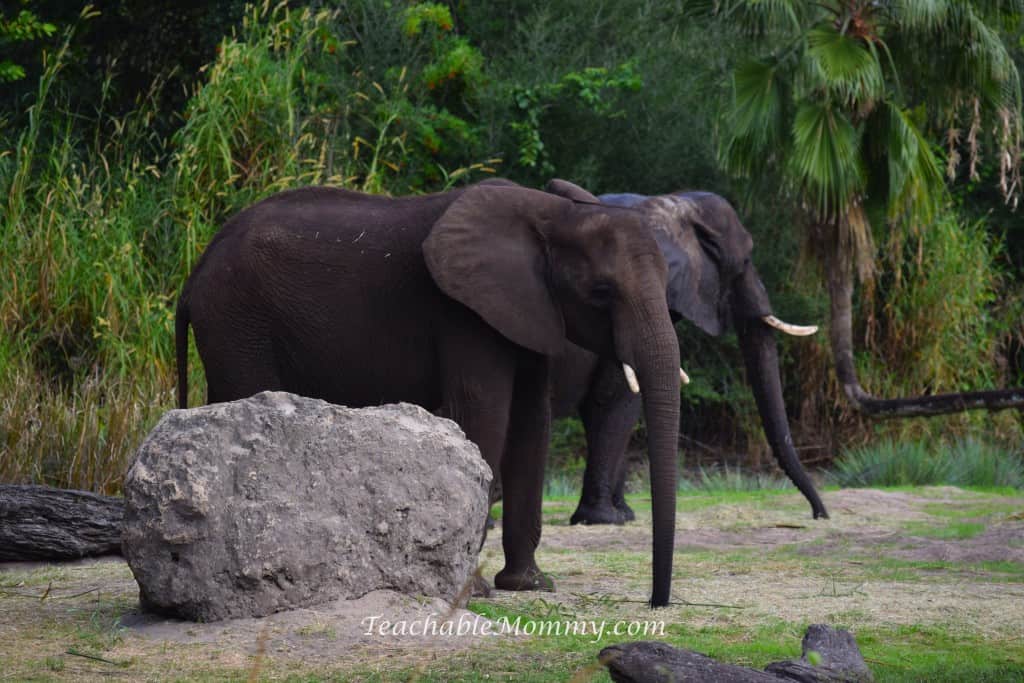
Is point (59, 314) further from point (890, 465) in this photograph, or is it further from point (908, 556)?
point (890, 465)

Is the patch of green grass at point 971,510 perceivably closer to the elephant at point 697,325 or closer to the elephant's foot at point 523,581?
the elephant at point 697,325

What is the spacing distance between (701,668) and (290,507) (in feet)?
6.54

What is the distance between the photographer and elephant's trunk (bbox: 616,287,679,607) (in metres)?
6.52

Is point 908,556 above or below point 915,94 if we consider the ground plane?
below

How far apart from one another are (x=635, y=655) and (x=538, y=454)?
324cm

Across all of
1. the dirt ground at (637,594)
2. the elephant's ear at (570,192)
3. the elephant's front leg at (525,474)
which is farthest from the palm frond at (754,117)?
the elephant's front leg at (525,474)

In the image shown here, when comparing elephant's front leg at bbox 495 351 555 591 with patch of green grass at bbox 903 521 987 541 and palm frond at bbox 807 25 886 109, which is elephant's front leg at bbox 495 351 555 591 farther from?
palm frond at bbox 807 25 886 109

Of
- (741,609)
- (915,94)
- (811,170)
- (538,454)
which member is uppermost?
(915,94)

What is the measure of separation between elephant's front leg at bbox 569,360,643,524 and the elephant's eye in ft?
13.7

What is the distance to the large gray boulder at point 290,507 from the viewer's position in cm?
575

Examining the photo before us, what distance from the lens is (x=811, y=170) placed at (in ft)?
51.2

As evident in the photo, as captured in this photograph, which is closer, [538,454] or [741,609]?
[741,609]

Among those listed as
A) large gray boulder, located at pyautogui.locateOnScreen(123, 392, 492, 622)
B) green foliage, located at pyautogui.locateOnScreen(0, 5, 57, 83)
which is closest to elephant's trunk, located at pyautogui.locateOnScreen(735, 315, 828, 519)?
large gray boulder, located at pyautogui.locateOnScreen(123, 392, 492, 622)

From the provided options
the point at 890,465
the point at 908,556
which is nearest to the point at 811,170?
the point at 890,465
